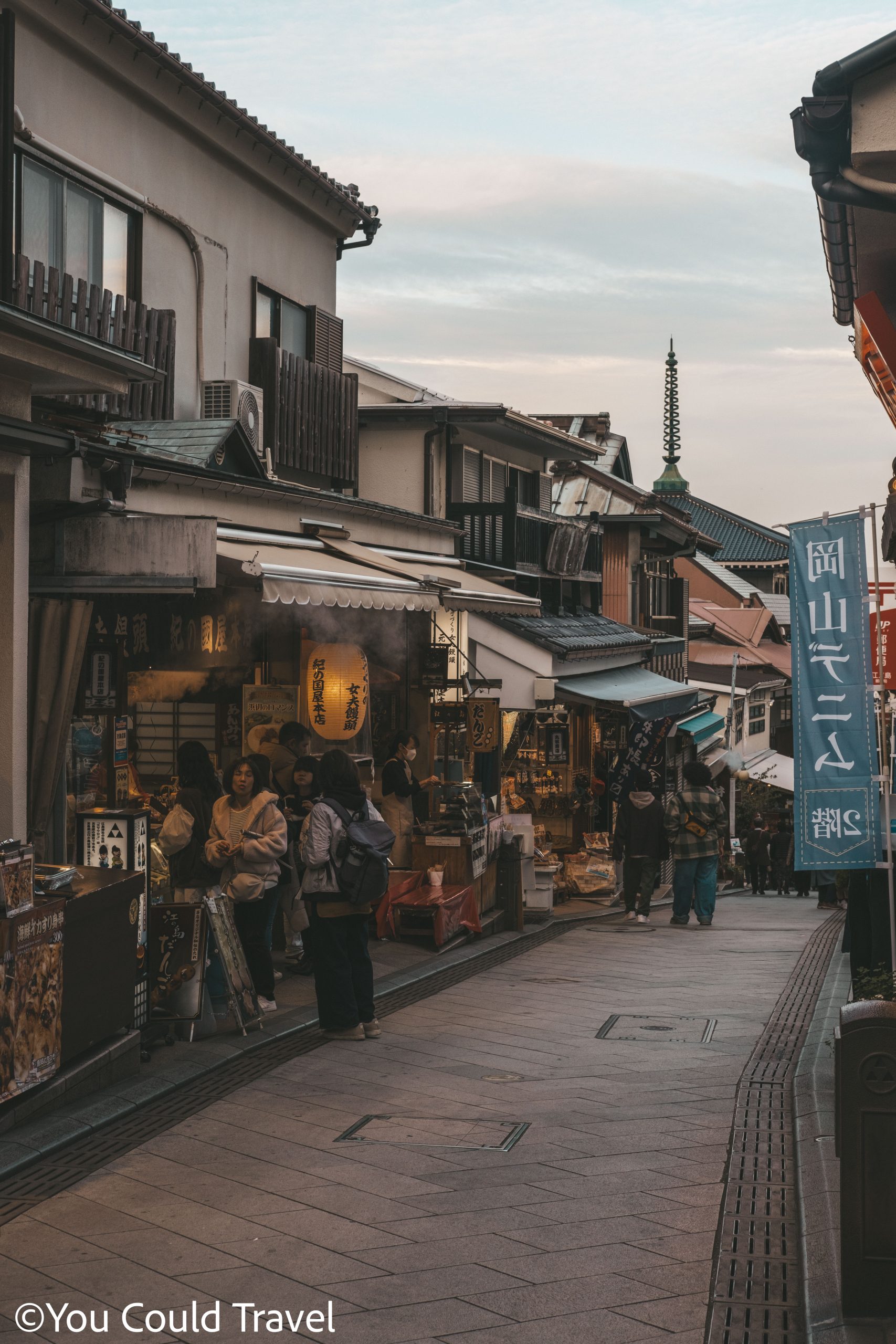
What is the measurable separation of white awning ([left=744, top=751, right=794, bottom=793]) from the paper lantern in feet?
77.2

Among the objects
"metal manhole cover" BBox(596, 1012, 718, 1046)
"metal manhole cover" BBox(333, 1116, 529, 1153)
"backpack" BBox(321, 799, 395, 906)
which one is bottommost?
"metal manhole cover" BBox(333, 1116, 529, 1153)

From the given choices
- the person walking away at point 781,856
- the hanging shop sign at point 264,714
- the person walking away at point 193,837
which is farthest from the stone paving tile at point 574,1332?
the person walking away at point 781,856

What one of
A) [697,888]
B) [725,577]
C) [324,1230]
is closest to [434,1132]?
[324,1230]

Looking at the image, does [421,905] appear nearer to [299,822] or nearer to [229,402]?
[299,822]

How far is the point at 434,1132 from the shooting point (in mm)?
7680

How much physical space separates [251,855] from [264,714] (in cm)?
357

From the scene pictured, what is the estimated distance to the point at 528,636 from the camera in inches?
814

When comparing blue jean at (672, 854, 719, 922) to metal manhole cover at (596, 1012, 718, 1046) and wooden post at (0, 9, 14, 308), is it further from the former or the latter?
wooden post at (0, 9, 14, 308)

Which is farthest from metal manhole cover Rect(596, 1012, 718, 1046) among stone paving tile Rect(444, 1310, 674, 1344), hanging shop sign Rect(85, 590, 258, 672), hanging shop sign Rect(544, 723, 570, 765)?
hanging shop sign Rect(544, 723, 570, 765)

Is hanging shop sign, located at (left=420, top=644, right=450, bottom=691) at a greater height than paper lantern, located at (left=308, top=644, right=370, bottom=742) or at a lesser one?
greater

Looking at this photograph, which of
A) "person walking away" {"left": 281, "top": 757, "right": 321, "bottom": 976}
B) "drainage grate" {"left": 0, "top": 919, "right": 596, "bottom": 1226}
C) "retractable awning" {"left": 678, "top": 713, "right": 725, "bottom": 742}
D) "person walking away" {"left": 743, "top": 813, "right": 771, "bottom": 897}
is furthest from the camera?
"person walking away" {"left": 743, "top": 813, "right": 771, "bottom": 897}

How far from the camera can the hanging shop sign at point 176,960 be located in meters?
9.45

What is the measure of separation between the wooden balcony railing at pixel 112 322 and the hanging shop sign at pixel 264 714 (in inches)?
114

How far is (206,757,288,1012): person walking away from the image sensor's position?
10133 mm
